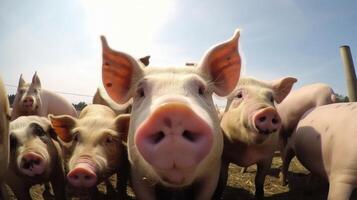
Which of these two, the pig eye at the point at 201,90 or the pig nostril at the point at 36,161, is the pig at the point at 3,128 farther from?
the pig eye at the point at 201,90

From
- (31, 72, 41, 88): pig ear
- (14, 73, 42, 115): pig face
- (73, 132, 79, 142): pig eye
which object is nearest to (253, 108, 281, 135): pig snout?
(73, 132, 79, 142): pig eye

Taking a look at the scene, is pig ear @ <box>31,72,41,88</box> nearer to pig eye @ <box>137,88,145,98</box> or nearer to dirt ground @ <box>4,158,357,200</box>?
dirt ground @ <box>4,158,357,200</box>

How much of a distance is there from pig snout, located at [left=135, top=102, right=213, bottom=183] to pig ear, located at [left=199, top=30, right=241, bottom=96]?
1275 millimetres

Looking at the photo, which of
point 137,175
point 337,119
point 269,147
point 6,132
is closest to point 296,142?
point 269,147

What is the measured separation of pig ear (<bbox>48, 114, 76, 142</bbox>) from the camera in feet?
12.2

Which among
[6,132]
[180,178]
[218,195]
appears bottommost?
[218,195]

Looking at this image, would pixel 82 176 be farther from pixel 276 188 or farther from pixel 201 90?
pixel 276 188

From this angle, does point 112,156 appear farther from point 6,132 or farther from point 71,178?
point 6,132

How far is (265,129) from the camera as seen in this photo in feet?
10.8

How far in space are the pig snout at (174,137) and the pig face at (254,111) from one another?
138cm

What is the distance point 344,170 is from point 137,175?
70.6 inches

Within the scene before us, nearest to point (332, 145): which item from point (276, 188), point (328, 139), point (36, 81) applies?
point (328, 139)

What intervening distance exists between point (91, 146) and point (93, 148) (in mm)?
33

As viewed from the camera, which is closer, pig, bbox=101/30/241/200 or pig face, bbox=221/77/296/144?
pig, bbox=101/30/241/200
